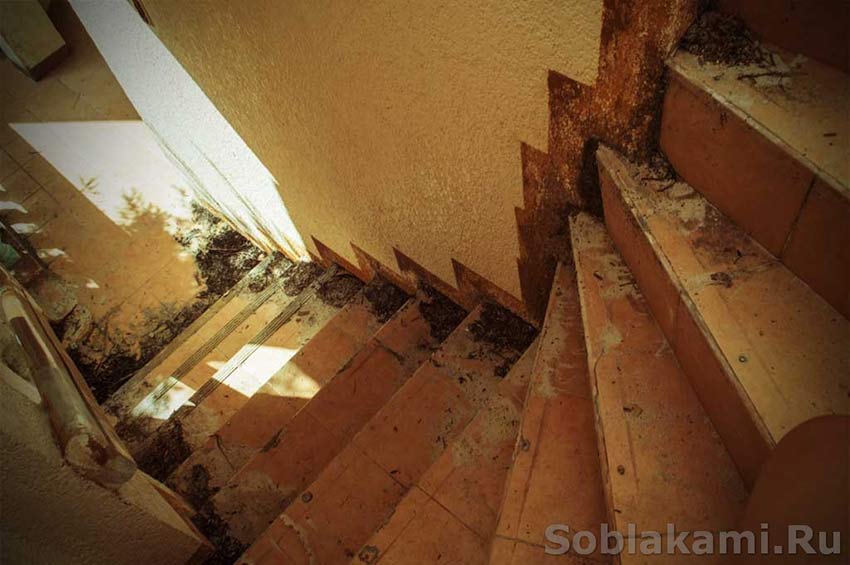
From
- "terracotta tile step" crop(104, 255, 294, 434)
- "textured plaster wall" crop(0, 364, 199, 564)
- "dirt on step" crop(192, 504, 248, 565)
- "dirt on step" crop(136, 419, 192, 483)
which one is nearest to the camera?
"textured plaster wall" crop(0, 364, 199, 564)

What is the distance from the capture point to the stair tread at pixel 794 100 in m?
0.98

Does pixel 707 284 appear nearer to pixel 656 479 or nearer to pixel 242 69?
pixel 656 479

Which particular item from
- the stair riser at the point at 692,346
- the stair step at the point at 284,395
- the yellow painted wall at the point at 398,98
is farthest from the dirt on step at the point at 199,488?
the stair riser at the point at 692,346

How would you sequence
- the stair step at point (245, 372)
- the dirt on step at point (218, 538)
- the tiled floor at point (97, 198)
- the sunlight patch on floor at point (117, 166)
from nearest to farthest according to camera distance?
the dirt on step at point (218, 538) < the stair step at point (245, 372) < the tiled floor at point (97, 198) < the sunlight patch on floor at point (117, 166)

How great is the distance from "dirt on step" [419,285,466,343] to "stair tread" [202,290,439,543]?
0.16 feet

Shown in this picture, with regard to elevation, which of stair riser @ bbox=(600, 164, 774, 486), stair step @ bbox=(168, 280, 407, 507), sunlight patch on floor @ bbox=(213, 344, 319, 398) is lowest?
sunlight patch on floor @ bbox=(213, 344, 319, 398)

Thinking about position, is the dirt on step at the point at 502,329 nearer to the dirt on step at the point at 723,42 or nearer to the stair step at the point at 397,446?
the stair step at the point at 397,446

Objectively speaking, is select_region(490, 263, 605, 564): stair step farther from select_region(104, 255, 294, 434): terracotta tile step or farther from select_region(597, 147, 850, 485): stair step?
select_region(104, 255, 294, 434): terracotta tile step

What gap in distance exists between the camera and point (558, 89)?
1.42m

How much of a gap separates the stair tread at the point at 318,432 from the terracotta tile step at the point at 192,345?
6.17 feet

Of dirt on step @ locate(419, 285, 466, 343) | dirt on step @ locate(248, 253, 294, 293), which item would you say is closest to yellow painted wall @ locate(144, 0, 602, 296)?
dirt on step @ locate(419, 285, 466, 343)

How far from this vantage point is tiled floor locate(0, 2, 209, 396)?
486 cm

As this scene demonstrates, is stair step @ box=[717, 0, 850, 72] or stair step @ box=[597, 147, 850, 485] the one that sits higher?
stair step @ box=[717, 0, 850, 72]

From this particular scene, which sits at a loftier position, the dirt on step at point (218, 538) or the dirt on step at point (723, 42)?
the dirt on step at point (723, 42)
